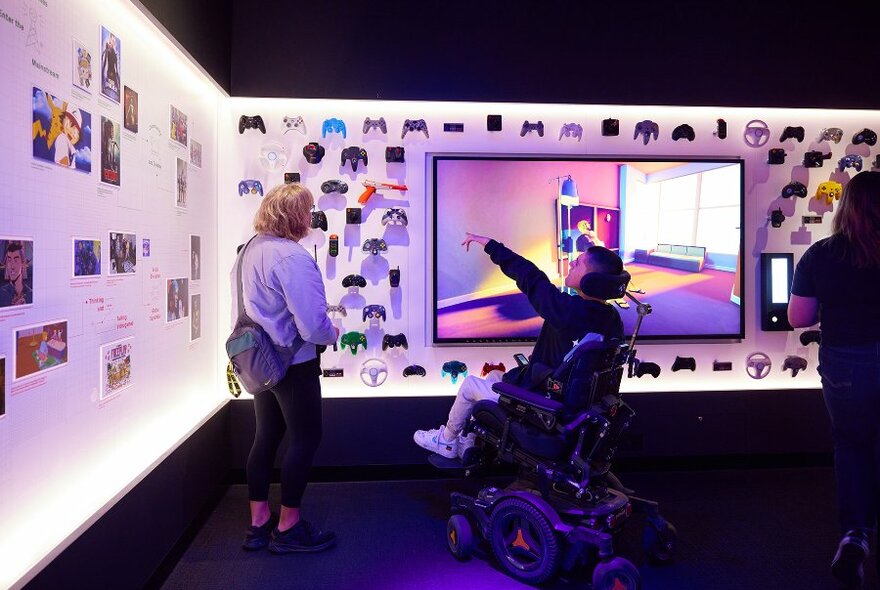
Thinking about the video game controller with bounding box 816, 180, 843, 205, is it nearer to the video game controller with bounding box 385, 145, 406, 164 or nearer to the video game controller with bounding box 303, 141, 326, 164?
the video game controller with bounding box 385, 145, 406, 164

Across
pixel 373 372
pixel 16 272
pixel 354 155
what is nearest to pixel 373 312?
pixel 373 372

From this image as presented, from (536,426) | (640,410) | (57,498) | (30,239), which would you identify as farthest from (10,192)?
(640,410)

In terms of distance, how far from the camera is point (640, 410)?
3730mm

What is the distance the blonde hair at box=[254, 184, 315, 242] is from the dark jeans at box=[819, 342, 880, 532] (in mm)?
2180

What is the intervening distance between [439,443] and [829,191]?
9.85 ft

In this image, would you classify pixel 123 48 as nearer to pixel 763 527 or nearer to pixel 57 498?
pixel 57 498

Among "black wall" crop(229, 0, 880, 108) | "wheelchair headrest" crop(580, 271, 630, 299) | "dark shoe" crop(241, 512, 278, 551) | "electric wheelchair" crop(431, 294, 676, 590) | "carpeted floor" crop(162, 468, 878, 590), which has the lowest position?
"carpeted floor" crop(162, 468, 878, 590)

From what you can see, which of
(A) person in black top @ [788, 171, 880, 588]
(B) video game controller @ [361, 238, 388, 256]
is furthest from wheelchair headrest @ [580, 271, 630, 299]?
(B) video game controller @ [361, 238, 388, 256]

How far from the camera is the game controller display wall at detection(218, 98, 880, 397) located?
364cm

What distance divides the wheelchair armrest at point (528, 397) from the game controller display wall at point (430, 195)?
1.17 metres

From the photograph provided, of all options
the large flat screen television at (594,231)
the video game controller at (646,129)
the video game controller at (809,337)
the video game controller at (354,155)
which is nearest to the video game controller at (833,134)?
the large flat screen television at (594,231)

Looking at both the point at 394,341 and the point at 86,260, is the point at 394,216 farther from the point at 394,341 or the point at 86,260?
the point at 86,260

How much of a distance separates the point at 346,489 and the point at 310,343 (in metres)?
1.23

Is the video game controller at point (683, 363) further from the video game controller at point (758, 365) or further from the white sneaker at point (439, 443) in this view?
the white sneaker at point (439, 443)
